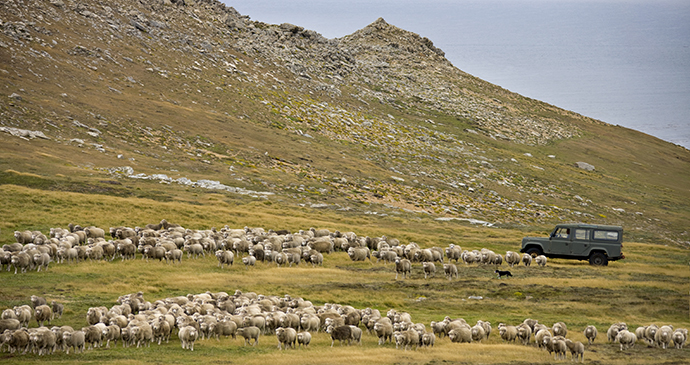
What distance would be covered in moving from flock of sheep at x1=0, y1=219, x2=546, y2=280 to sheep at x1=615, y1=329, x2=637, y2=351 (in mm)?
11228

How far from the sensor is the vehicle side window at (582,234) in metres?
39.2

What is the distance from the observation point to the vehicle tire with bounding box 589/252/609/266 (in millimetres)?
38859

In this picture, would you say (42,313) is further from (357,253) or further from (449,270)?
(449,270)

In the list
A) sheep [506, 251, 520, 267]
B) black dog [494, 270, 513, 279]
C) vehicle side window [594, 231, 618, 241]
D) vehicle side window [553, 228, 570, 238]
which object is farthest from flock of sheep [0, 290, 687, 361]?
vehicle side window [553, 228, 570, 238]

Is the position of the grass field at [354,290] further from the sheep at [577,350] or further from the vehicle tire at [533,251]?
the vehicle tire at [533,251]

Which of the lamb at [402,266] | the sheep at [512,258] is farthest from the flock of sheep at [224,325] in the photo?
the sheep at [512,258]

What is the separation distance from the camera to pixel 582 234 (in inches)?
1545

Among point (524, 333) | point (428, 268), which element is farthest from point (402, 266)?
point (524, 333)

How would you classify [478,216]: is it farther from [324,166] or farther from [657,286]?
[657,286]

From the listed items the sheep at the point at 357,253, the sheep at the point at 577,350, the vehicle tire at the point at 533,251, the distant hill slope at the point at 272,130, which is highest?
the distant hill slope at the point at 272,130

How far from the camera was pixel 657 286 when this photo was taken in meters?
32.8

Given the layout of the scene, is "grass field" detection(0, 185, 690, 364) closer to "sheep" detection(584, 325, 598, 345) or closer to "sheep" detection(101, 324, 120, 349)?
"sheep" detection(584, 325, 598, 345)

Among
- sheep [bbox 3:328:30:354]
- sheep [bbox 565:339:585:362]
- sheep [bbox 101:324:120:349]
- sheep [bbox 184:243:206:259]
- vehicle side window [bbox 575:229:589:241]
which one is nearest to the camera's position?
sheep [bbox 3:328:30:354]

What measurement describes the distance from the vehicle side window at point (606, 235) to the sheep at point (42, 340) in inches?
1318
